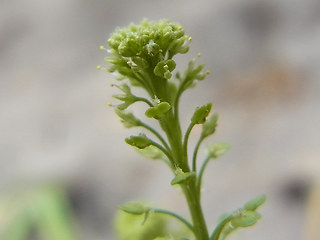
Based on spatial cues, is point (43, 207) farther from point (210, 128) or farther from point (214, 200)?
point (210, 128)

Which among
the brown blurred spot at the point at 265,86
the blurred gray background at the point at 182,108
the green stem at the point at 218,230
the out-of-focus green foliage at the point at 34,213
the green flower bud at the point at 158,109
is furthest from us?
the brown blurred spot at the point at 265,86

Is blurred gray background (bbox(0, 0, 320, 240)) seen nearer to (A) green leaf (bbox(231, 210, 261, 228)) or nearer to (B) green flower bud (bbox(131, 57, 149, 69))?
(A) green leaf (bbox(231, 210, 261, 228))

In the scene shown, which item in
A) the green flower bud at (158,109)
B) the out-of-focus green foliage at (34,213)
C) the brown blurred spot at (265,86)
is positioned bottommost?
the green flower bud at (158,109)

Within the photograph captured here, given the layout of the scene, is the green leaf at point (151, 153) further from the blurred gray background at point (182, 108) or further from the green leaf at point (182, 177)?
the blurred gray background at point (182, 108)

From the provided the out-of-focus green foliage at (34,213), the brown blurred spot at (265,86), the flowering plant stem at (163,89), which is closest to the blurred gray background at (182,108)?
the brown blurred spot at (265,86)

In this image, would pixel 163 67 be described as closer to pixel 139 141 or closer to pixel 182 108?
pixel 139 141

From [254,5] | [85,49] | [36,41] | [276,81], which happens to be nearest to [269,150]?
[276,81]

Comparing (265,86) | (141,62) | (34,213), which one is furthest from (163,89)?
(265,86)

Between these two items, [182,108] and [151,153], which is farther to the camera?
[182,108]
